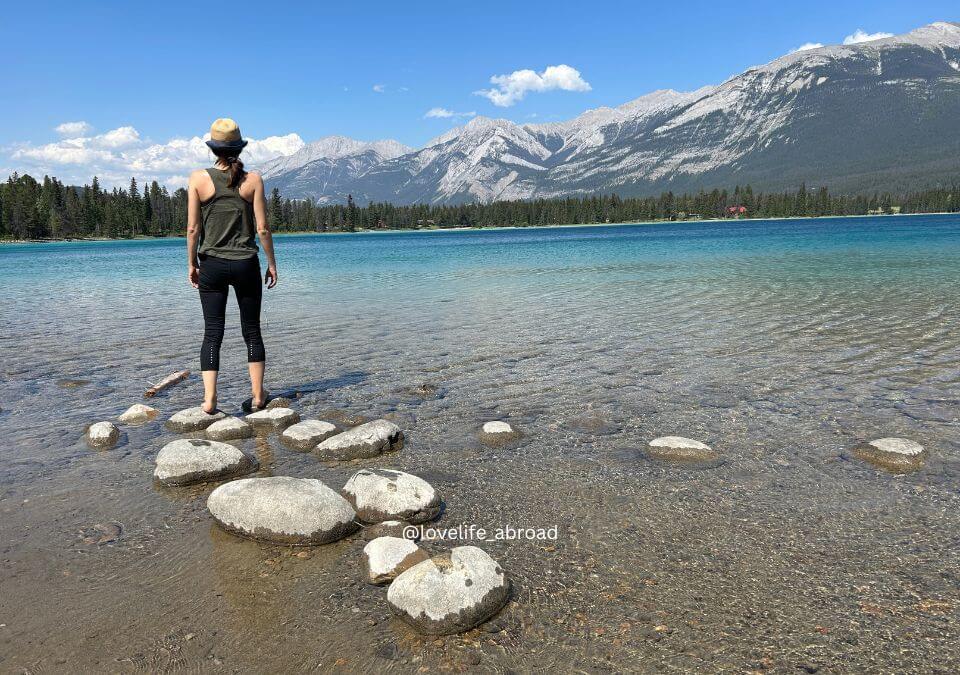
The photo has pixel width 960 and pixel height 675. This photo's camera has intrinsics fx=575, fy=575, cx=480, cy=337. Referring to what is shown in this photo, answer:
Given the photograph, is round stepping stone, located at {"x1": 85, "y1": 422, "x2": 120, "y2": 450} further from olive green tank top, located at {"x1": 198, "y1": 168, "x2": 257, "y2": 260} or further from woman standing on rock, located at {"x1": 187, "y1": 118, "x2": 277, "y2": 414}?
olive green tank top, located at {"x1": 198, "y1": 168, "x2": 257, "y2": 260}

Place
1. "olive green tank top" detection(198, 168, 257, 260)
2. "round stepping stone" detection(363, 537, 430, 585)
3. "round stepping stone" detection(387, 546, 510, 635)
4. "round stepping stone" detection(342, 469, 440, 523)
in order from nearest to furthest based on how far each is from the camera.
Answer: "round stepping stone" detection(387, 546, 510, 635)
"round stepping stone" detection(363, 537, 430, 585)
"round stepping stone" detection(342, 469, 440, 523)
"olive green tank top" detection(198, 168, 257, 260)

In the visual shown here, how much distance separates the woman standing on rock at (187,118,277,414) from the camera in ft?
26.5

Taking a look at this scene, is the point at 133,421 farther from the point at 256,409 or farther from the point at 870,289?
the point at 870,289

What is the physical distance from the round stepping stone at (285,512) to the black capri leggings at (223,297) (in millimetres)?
3553

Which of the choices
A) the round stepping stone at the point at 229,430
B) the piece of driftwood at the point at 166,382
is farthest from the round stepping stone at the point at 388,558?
the piece of driftwood at the point at 166,382

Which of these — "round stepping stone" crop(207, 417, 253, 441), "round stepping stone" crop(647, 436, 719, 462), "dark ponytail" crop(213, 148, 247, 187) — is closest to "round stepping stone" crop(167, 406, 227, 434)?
"round stepping stone" crop(207, 417, 253, 441)

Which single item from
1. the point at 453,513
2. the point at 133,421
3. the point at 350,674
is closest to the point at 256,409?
the point at 133,421

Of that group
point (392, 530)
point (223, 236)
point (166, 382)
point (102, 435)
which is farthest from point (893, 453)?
point (166, 382)

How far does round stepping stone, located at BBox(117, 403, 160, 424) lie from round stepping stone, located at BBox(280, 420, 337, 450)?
2.61 metres

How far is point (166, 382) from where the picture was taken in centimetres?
1110

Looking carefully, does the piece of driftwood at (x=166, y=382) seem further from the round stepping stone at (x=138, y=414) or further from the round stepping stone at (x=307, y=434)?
the round stepping stone at (x=307, y=434)

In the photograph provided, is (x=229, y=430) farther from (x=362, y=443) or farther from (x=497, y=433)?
(x=497, y=433)

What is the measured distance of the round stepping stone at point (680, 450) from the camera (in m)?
7.26

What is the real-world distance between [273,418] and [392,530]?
4037mm
